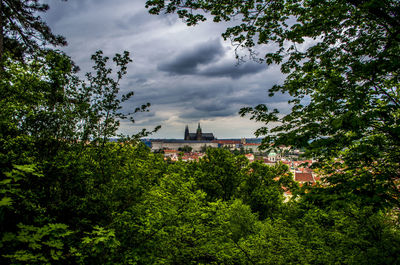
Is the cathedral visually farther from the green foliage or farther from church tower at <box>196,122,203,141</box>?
the green foliage

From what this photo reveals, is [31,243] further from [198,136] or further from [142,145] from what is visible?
[198,136]

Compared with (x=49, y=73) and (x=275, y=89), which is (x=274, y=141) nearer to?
(x=275, y=89)

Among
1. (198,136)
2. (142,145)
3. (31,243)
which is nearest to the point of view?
(31,243)

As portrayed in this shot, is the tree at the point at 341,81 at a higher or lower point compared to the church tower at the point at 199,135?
lower

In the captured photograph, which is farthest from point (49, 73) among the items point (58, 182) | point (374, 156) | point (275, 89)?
point (374, 156)

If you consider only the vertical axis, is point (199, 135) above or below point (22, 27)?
above

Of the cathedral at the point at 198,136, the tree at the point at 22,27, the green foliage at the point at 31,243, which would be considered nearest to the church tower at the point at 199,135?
the cathedral at the point at 198,136

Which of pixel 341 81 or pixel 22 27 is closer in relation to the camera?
pixel 341 81

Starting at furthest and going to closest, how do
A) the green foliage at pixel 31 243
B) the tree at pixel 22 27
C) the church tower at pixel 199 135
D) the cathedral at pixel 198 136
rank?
the cathedral at pixel 198 136, the church tower at pixel 199 135, the tree at pixel 22 27, the green foliage at pixel 31 243

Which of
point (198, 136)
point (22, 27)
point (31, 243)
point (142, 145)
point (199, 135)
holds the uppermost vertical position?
point (199, 135)

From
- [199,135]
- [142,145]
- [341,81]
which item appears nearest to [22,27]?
[142,145]

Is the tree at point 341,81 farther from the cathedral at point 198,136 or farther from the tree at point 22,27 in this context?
the cathedral at point 198,136

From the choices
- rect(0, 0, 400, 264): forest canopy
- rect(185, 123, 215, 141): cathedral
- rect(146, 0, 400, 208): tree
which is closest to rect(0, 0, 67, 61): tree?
rect(0, 0, 400, 264): forest canopy

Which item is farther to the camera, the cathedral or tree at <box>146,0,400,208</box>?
the cathedral
